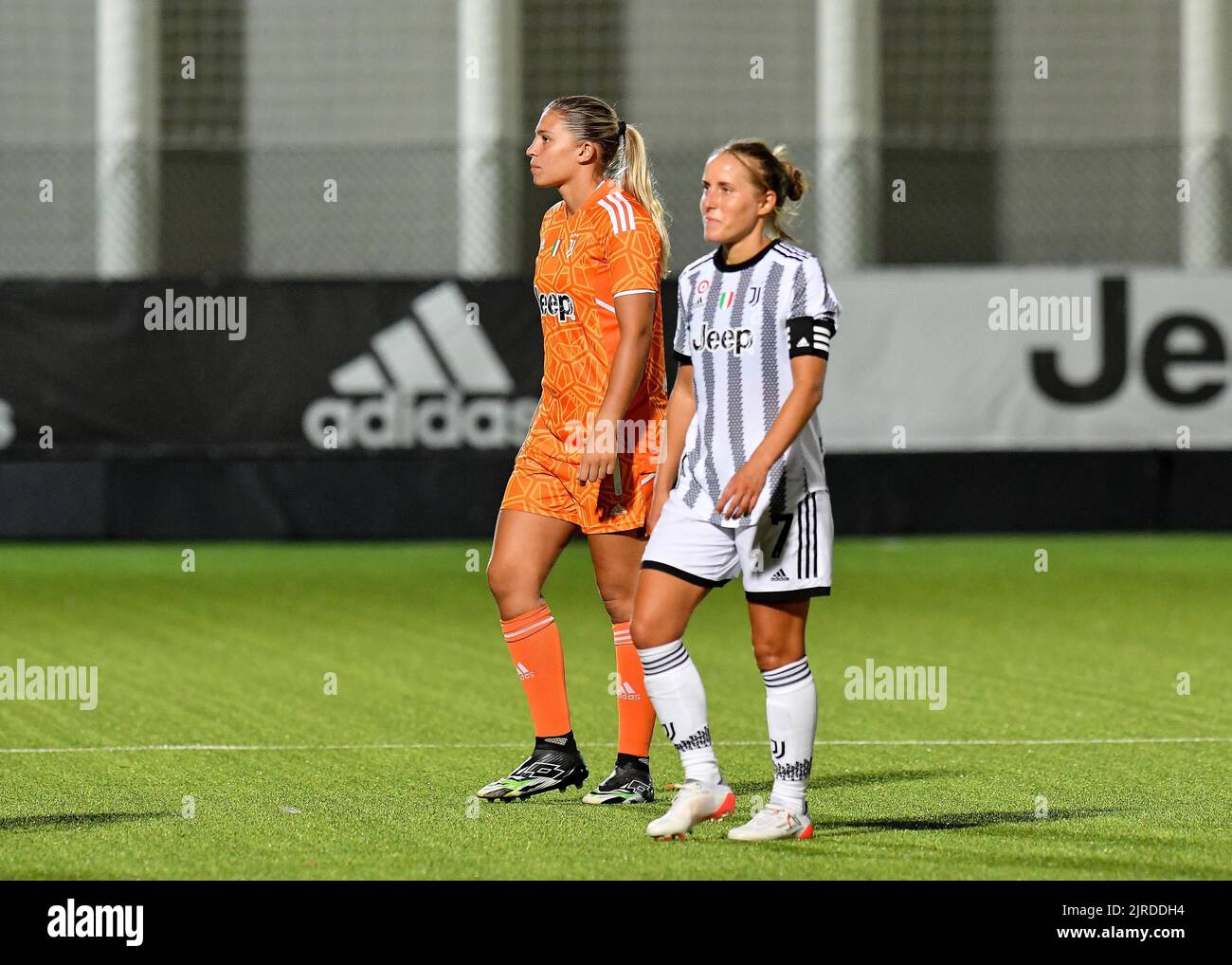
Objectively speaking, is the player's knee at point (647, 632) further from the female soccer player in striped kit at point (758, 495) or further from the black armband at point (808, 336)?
the black armband at point (808, 336)

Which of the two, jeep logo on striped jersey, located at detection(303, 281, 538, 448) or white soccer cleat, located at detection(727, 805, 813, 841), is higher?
jeep logo on striped jersey, located at detection(303, 281, 538, 448)

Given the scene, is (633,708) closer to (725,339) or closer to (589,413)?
(589,413)

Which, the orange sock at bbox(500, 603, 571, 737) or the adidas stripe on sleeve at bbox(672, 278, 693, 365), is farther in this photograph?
the orange sock at bbox(500, 603, 571, 737)

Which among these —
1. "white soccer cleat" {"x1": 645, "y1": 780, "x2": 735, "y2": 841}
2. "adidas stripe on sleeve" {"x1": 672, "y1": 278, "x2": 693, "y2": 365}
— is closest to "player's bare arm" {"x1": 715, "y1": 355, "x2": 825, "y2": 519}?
"adidas stripe on sleeve" {"x1": 672, "y1": 278, "x2": 693, "y2": 365}

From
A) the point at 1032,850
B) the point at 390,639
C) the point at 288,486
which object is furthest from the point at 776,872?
the point at 288,486

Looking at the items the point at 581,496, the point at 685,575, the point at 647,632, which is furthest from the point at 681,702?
the point at 581,496

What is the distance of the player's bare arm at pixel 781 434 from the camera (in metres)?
5.57

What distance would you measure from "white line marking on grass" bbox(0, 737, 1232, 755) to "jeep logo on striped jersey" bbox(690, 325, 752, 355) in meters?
2.50

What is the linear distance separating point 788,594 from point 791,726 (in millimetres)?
365

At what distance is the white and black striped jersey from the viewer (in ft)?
18.6

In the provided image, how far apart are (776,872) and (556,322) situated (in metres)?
2.02

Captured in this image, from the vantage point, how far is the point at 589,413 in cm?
657

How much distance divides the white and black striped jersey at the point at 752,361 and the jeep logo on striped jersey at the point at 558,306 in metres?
0.78

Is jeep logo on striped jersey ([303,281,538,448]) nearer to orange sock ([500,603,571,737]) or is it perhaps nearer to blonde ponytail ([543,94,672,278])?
orange sock ([500,603,571,737])
